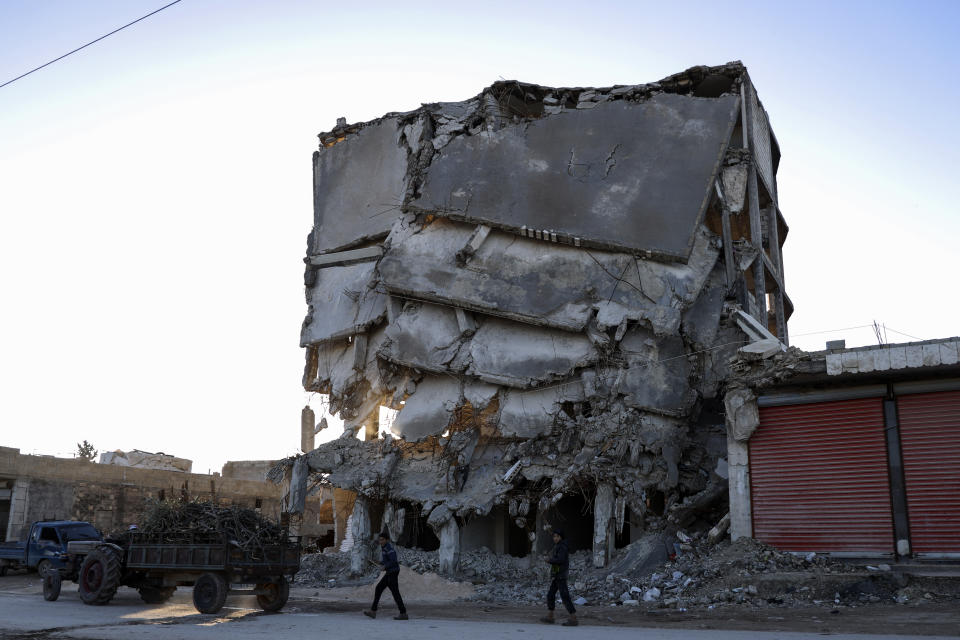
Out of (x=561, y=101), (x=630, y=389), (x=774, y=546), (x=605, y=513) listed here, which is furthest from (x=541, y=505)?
(x=561, y=101)

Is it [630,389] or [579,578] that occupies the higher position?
[630,389]

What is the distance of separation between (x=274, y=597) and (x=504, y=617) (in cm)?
418

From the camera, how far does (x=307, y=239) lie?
30688 millimetres

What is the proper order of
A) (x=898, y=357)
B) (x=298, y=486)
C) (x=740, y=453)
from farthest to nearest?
(x=298, y=486), (x=740, y=453), (x=898, y=357)

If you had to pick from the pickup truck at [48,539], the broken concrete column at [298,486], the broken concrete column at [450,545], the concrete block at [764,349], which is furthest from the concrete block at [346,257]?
the concrete block at [764,349]

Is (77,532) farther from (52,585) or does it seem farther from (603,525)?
(603,525)

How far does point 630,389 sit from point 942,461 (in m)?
8.22

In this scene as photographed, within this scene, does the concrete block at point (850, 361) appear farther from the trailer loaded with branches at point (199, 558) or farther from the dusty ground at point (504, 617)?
the trailer loaded with branches at point (199, 558)

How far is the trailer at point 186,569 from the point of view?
14.2 metres

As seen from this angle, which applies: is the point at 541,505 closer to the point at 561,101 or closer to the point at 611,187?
the point at 611,187

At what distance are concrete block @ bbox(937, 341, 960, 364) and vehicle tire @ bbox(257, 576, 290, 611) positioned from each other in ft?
41.4

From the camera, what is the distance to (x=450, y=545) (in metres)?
22.6

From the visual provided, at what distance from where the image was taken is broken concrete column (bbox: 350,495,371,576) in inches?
932

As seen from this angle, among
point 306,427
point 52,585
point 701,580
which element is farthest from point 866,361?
point 306,427
